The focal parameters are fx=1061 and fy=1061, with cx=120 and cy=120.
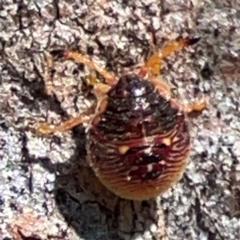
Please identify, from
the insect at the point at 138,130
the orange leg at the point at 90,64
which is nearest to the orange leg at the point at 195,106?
the insect at the point at 138,130

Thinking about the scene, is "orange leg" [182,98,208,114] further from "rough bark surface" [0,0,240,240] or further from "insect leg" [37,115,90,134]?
"insect leg" [37,115,90,134]

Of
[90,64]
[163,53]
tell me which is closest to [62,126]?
[90,64]

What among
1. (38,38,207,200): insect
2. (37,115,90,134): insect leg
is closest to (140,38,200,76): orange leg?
(38,38,207,200): insect

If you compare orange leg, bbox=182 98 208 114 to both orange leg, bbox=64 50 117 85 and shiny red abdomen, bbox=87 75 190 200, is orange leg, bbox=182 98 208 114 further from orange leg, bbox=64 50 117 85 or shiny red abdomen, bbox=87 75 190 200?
orange leg, bbox=64 50 117 85

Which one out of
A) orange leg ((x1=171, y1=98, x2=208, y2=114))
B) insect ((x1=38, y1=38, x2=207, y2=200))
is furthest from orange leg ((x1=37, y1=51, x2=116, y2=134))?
orange leg ((x1=171, y1=98, x2=208, y2=114))

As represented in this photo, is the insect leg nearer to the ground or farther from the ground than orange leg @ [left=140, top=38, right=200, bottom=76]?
nearer to the ground

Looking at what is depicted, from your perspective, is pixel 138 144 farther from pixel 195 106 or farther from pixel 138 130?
pixel 195 106

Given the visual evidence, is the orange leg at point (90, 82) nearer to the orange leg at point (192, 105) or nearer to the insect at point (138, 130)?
the insect at point (138, 130)

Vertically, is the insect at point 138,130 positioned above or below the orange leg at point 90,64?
below
